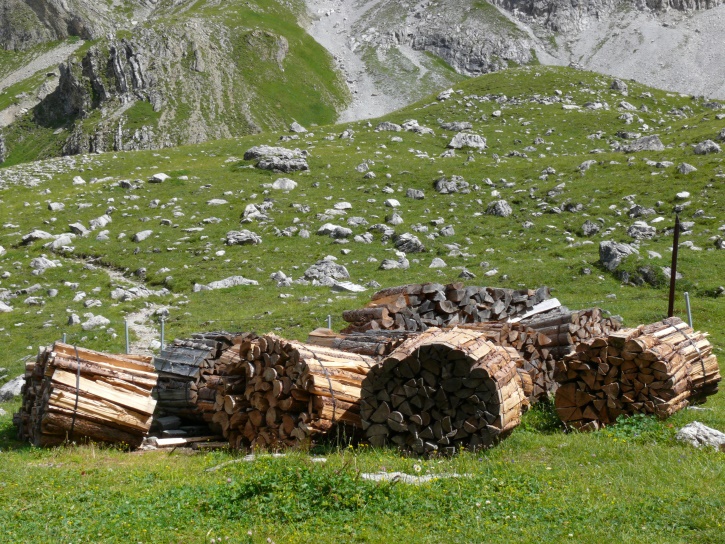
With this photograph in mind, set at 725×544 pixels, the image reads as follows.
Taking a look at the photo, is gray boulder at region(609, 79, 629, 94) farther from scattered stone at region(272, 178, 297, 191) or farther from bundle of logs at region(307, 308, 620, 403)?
bundle of logs at region(307, 308, 620, 403)

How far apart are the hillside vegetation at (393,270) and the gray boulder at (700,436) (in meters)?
0.33

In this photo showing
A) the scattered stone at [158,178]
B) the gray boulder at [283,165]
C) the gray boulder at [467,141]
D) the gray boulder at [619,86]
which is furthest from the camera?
the gray boulder at [619,86]

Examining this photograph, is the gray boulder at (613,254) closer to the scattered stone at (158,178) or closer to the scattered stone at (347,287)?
the scattered stone at (347,287)

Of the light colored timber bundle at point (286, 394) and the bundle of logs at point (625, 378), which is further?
the bundle of logs at point (625, 378)

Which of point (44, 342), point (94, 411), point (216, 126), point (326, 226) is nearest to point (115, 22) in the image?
point (216, 126)

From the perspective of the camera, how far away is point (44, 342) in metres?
24.7

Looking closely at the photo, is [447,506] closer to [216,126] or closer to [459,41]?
[216,126]

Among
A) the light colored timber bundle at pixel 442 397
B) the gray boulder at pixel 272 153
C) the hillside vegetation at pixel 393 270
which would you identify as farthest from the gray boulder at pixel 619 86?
the light colored timber bundle at pixel 442 397

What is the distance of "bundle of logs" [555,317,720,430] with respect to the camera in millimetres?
13062

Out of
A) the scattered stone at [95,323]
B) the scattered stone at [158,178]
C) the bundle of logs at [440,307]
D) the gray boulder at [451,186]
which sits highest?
the gray boulder at [451,186]

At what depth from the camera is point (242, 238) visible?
1533 inches

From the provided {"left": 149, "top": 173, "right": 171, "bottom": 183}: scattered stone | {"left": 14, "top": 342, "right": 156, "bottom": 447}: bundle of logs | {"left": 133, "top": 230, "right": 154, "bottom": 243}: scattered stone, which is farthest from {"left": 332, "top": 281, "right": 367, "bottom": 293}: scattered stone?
{"left": 149, "top": 173, "right": 171, "bottom": 183}: scattered stone

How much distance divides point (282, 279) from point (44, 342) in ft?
37.2

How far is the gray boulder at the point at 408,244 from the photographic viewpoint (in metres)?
36.5
